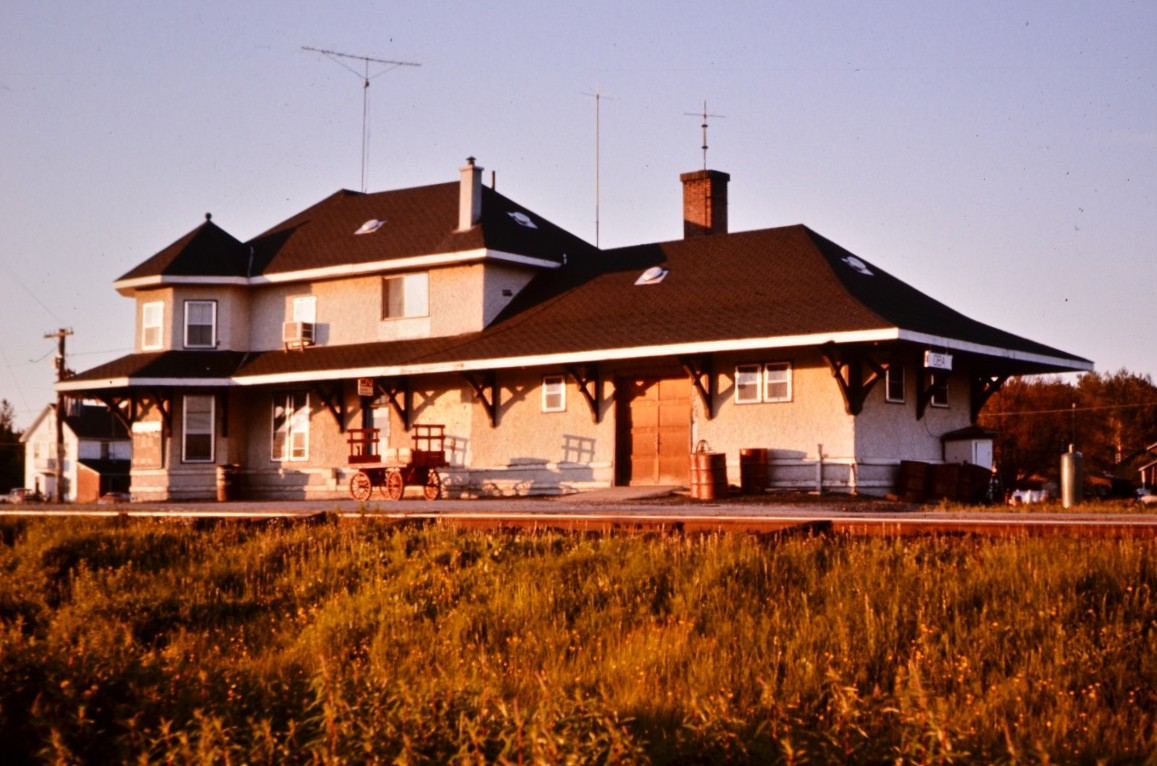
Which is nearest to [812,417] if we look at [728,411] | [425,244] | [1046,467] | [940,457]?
[728,411]

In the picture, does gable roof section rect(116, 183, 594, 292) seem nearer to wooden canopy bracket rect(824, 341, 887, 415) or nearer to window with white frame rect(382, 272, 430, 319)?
window with white frame rect(382, 272, 430, 319)

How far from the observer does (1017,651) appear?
1012cm

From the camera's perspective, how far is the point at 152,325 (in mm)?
37031

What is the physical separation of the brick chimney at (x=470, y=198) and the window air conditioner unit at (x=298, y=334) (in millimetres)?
4749

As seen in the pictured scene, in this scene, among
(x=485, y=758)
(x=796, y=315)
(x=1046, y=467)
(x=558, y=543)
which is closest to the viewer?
(x=485, y=758)

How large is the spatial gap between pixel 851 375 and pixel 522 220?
12.4m

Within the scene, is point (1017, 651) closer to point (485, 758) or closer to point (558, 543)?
point (485, 758)

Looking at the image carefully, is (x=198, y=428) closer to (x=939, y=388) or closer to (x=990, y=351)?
(x=939, y=388)

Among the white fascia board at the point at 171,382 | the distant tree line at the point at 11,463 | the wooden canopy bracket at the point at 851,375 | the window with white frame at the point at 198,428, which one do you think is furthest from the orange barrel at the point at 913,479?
the distant tree line at the point at 11,463

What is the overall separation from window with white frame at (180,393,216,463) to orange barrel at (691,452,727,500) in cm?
1457

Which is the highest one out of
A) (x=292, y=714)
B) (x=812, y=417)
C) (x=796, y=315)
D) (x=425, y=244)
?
(x=425, y=244)

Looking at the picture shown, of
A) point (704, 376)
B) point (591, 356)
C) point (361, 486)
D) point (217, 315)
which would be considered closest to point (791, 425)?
point (704, 376)

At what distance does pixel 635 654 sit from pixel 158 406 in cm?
2702

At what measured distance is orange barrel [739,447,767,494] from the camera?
26.9 m
